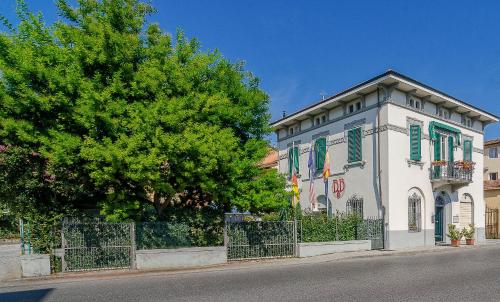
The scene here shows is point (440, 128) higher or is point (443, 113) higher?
point (443, 113)

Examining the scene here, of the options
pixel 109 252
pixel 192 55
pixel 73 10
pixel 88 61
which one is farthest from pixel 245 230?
pixel 73 10

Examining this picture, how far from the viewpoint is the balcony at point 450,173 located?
2044 centimetres

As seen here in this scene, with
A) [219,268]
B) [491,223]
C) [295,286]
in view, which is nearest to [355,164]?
[219,268]

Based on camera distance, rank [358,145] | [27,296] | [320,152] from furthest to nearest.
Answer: [320,152] → [358,145] → [27,296]

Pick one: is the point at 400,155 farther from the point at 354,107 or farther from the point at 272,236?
the point at 272,236

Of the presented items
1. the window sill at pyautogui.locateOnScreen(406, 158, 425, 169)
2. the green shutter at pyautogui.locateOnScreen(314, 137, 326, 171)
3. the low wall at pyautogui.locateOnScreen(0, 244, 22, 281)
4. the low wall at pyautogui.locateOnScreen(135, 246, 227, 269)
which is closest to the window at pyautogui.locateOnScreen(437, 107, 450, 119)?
the window sill at pyautogui.locateOnScreen(406, 158, 425, 169)

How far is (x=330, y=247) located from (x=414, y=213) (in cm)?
646

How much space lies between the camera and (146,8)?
12484mm

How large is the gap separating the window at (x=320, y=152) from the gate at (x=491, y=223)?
44.4ft

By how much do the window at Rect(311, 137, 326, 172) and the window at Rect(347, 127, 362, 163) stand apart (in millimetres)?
1985

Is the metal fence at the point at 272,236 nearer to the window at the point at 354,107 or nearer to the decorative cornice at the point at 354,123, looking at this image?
the decorative cornice at the point at 354,123

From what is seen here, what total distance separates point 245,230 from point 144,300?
6.75 meters

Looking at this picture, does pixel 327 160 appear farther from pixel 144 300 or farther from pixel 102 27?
pixel 144 300

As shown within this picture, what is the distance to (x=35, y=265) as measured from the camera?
1085 centimetres
